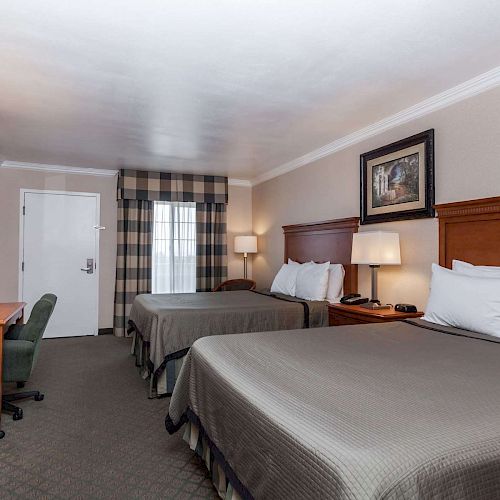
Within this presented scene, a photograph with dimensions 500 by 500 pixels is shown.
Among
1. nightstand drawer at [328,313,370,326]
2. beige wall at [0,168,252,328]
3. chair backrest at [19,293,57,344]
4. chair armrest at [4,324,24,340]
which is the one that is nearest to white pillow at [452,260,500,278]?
nightstand drawer at [328,313,370,326]

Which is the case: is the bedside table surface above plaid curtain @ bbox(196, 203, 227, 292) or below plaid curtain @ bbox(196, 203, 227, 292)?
below

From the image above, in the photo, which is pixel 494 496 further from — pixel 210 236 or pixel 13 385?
pixel 210 236

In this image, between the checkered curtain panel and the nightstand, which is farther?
the checkered curtain panel

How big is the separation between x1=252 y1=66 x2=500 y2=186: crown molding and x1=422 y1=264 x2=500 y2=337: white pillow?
1318 millimetres

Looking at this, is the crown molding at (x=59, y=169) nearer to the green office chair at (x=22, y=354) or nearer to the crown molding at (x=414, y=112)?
the crown molding at (x=414, y=112)

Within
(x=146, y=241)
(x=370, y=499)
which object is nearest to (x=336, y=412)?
(x=370, y=499)

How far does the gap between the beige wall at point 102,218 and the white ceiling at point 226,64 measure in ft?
4.42

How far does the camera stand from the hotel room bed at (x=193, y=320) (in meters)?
3.22

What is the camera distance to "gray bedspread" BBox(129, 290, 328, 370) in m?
3.22

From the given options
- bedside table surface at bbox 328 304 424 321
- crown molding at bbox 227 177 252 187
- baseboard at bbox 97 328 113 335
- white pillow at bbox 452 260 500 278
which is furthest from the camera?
crown molding at bbox 227 177 252 187

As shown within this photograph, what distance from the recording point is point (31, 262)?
5.27 m

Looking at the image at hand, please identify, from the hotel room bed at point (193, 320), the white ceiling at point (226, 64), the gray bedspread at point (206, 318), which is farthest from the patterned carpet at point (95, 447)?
the white ceiling at point (226, 64)

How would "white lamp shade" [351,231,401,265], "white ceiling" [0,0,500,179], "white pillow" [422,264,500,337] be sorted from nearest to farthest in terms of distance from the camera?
"white ceiling" [0,0,500,179]
"white pillow" [422,264,500,337]
"white lamp shade" [351,231,401,265]

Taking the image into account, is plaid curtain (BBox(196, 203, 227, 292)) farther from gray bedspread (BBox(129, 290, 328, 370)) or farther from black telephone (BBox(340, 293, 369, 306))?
black telephone (BBox(340, 293, 369, 306))
